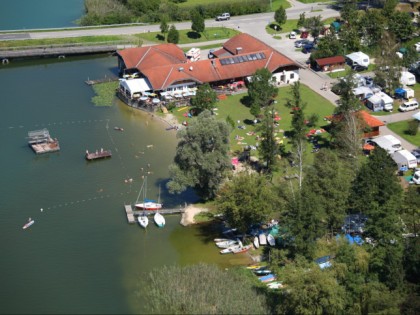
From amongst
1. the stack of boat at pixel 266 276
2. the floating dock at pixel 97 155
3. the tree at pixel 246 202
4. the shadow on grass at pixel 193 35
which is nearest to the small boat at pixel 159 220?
the tree at pixel 246 202

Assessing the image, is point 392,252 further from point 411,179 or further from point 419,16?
point 419,16

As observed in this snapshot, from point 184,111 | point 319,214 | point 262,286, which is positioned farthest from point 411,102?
point 262,286

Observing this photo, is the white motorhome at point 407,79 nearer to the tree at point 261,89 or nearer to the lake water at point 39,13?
the tree at point 261,89

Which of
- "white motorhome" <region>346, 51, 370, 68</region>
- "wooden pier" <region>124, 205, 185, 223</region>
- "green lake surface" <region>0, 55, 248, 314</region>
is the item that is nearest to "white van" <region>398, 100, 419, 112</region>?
"white motorhome" <region>346, 51, 370, 68</region>

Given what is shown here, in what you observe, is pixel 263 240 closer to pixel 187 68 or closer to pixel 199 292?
pixel 199 292

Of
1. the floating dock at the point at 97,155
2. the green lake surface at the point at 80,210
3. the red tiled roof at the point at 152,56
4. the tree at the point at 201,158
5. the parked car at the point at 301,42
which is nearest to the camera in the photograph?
the green lake surface at the point at 80,210

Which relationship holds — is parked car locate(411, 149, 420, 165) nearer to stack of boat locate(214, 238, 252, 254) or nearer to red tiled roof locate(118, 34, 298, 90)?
stack of boat locate(214, 238, 252, 254)

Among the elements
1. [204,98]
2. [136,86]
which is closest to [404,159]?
[204,98]
